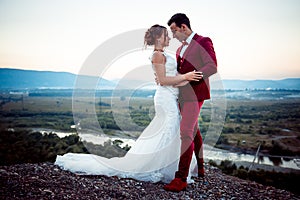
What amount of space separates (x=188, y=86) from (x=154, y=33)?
1.04 meters

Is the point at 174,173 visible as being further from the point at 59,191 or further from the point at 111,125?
the point at 111,125

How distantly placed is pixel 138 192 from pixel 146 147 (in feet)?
3.00

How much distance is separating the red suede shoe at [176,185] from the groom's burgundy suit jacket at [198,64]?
1.36m

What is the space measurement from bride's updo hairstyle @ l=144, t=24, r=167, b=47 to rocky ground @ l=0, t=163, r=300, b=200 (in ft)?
7.95

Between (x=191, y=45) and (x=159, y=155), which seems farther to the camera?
(x=159, y=155)

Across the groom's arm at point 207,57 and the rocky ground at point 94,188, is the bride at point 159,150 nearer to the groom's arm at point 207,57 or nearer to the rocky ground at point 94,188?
the rocky ground at point 94,188

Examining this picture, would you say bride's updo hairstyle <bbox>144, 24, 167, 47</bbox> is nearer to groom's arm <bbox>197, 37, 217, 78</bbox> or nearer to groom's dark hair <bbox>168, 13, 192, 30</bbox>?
groom's dark hair <bbox>168, 13, 192, 30</bbox>

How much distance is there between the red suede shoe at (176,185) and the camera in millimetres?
4637

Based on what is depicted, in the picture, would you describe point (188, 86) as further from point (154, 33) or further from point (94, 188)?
point (94, 188)

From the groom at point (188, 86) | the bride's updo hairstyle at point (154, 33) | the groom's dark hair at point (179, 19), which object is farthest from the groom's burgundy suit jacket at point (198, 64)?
the bride's updo hairstyle at point (154, 33)

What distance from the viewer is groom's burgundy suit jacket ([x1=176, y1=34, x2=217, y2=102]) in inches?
177

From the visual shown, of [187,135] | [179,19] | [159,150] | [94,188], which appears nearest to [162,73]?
[179,19]

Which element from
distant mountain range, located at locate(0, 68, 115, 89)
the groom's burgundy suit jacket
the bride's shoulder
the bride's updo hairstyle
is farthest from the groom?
distant mountain range, located at locate(0, 68, 115, 89)

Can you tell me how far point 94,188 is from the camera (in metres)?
4.43
